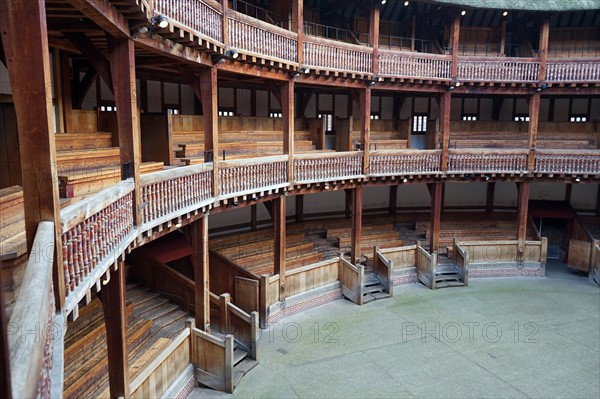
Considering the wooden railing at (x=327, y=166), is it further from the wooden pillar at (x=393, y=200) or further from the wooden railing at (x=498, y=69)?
the wooden pillar at (x=393, y=200)

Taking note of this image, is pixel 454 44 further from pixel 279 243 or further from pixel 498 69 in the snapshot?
pixel 279 243

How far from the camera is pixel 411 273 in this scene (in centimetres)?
2066

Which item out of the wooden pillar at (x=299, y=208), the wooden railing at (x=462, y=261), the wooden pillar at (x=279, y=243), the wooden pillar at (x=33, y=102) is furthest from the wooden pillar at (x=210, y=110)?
the wooden railing at (x=462, y=261)

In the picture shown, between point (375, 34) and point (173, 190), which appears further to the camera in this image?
point (375, 34)

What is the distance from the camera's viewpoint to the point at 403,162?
19812mm

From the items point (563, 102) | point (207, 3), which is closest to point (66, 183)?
point (207, 3)

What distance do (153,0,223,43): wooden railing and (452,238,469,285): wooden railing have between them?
1369 centimetres

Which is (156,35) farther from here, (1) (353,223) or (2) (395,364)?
(1) (353,223)

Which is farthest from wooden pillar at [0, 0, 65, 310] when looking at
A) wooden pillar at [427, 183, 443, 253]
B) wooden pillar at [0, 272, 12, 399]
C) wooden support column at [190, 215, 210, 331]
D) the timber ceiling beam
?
wooden pillar at [427, 183, 443, 253]

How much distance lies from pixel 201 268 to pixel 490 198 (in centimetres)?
1882

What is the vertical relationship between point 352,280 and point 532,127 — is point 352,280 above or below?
below

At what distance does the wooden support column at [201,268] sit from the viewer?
1266 cm

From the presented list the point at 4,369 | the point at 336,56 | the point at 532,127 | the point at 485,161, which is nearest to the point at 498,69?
the point at 532,127

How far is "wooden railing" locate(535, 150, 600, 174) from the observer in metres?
20.4
